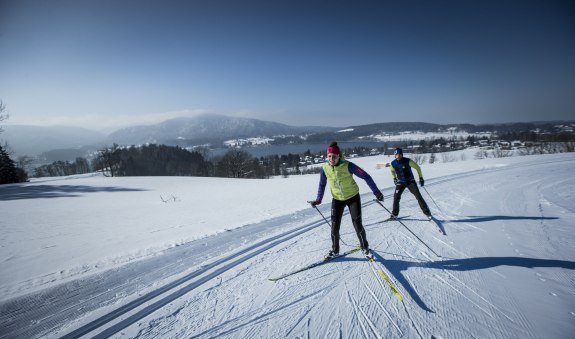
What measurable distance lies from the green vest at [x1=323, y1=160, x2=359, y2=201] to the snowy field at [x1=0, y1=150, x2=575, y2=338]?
1300 mm

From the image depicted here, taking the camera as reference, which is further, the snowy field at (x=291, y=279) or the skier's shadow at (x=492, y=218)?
the skier's shadow at (x=492, y=218)

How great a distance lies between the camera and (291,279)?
3926 mm

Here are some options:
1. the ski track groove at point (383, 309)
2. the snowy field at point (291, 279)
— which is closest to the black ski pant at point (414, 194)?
the snowy field at point (291, 279)

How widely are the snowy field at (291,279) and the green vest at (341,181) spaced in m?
1.30

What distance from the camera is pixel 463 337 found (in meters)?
2.64

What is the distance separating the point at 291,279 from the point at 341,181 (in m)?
1.93

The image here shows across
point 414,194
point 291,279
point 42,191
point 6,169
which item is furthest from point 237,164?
point 291,279

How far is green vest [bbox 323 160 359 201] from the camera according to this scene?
14.2 ft

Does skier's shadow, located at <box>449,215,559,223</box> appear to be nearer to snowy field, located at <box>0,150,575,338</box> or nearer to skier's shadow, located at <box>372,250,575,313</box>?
snowy field, located at <box>0,150,575,338</box>

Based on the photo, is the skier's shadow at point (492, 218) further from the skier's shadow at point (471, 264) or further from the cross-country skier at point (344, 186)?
the cross-country skier at point (344, 186)

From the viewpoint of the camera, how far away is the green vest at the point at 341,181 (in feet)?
14.2

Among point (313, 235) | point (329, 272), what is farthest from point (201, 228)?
point (329, 272)

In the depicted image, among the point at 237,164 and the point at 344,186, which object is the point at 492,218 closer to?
the point at 344,186

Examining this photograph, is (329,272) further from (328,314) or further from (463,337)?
(463,337)
